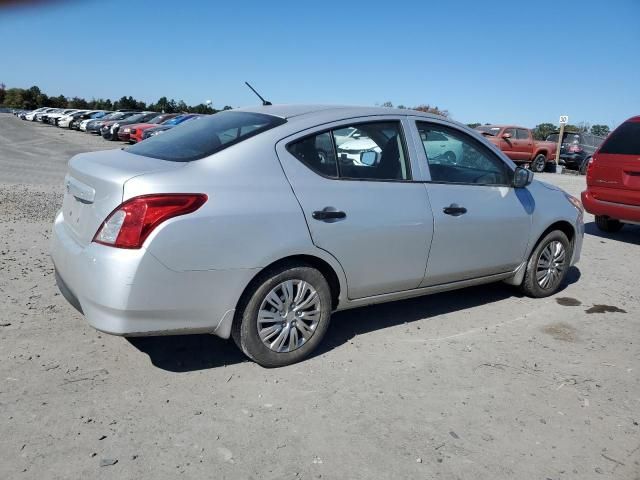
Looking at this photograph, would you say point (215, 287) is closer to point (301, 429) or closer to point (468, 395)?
point (301, 429)

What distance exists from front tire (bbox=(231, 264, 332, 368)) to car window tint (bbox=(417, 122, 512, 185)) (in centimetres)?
133

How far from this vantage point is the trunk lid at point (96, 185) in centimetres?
304

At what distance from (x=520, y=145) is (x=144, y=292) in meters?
21.2

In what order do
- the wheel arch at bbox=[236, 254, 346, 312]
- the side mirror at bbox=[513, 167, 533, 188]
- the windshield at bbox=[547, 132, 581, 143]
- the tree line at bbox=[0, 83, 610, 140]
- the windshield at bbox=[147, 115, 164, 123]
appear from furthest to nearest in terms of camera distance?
1. the tree line at bbox=[0, 83, 610, 140]
2. the windshield at bbox=[147, 115, 164, 123]
3. the windshield at bbox=[547, 132, 581, 143]
4. the side mirror at bbox=[513, 167, 533, 188]
5. the wheel arch at bbox=[236, 254, 346, 312]

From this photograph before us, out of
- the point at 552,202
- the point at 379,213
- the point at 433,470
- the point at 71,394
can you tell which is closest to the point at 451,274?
the point at 379,213

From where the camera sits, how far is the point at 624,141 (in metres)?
7.80

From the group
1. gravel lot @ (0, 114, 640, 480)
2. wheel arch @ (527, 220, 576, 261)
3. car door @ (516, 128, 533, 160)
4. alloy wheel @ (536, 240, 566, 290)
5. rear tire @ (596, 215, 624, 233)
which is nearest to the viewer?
gravel lot @ (0, 114, 640, 480)

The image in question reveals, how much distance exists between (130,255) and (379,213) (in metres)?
1.64

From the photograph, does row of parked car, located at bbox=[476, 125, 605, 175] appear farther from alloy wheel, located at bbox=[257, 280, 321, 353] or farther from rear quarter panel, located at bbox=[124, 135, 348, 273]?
rear quarter panel, located at bbox=[124, 135, 348, 273]

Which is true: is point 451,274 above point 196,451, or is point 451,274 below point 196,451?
above

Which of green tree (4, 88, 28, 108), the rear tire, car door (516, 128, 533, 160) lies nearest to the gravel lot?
the rear tire

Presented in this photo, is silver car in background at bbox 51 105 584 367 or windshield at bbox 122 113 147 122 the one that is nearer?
silver car in background at bbox 51 105 584 367

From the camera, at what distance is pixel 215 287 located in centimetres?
313

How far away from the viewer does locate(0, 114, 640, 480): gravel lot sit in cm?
262
